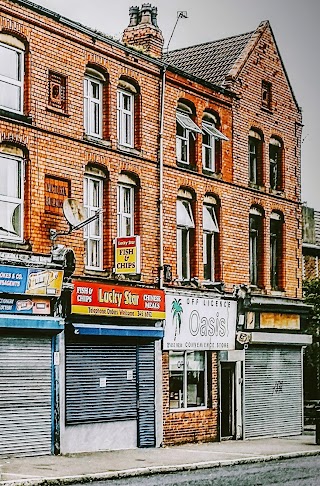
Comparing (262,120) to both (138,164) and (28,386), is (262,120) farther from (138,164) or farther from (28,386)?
(28,386)

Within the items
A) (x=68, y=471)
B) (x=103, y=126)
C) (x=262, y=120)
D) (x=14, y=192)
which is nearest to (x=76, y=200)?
(x=14, y=192)

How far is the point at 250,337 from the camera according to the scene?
33188 mm

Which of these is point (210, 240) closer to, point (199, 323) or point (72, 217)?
point (199, 323)

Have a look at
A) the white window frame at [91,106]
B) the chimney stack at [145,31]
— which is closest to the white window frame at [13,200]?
the white window frame at [91,106]

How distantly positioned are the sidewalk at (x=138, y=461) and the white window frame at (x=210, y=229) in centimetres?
526

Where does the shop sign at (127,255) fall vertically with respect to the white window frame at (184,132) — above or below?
below

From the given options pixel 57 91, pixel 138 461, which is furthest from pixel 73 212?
pixel 138 461

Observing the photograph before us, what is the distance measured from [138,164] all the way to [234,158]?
5.38 meters

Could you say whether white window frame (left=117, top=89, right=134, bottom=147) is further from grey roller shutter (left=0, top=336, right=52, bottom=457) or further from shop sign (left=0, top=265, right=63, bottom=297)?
grey roller shutter (left=0, top=336, right=52, bottom=457)

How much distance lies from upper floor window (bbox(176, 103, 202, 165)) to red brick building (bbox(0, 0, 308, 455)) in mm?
61

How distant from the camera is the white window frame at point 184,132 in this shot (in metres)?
30.6

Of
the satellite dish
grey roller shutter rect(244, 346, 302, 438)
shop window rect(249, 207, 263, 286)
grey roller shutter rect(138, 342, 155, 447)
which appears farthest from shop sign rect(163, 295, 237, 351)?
the satellite dish

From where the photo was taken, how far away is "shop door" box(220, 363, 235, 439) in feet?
107

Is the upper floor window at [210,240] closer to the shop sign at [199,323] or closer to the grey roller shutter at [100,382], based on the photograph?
the shop sign at [199,323]
